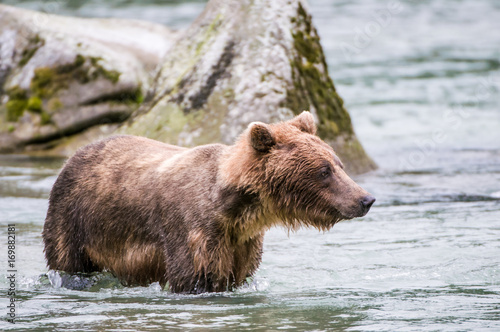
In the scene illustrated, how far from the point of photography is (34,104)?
554 inches

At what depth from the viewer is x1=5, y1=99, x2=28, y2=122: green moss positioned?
46.1ft

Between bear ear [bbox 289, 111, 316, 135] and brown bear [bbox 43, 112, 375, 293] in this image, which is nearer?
brown bear [bbox 43, 112, 375, 293]

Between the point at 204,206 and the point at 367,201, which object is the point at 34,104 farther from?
the point at 367,201

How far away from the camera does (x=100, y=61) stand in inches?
571

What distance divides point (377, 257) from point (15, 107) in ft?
28.1

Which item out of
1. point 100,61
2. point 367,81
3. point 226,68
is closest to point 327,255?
point 226,68

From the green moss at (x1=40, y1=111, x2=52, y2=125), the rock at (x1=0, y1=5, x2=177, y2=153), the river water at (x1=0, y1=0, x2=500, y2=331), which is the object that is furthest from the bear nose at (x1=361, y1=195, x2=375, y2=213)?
the green moss at (x1=40, y1=111, x2=52, y2=125)

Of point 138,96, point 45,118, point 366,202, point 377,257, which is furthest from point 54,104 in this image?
point 366,202

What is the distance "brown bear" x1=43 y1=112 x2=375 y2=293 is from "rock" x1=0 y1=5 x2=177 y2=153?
7.46 meters

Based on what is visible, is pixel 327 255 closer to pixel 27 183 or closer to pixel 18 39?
pixel 27 183

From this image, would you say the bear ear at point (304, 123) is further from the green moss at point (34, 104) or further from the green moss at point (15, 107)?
the green moss at point (15, 107)

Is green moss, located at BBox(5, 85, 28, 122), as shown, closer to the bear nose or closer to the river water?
the river water

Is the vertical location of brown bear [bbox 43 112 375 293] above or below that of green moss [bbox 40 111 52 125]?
above

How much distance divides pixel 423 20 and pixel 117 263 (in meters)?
25.8
